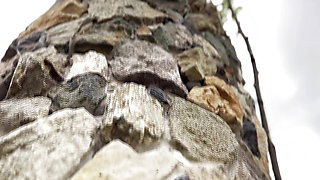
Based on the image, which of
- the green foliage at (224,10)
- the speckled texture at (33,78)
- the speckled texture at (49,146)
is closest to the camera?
the speckled texture at (49,146)

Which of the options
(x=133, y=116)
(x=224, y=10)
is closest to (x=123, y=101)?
(x=133, y=116)

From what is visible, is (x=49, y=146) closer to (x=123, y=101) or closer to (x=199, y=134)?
(x=123, y=101)

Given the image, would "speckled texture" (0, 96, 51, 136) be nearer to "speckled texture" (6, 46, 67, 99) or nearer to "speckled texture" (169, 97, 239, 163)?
"speckled texture" (6, 46, 67, 99)

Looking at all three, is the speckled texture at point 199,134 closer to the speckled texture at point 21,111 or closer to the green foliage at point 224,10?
the speckled texture at point 21,111

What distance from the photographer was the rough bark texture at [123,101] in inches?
37.5

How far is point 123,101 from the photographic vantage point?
112cm

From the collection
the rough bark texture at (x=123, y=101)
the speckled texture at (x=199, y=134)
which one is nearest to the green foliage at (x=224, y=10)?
the rough bark texture at (x=123, y=101)

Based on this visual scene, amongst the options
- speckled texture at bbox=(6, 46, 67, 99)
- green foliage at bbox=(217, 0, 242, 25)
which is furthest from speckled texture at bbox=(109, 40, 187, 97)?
green foliage at bbox=(217, 0, 242, 25)

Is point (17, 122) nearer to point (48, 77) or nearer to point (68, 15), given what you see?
point (48, 77)

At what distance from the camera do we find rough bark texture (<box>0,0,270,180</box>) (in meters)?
0.95

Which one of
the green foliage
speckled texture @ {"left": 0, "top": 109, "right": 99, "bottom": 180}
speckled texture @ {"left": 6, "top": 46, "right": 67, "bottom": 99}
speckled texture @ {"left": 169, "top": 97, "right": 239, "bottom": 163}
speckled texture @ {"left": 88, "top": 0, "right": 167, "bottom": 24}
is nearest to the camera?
speckled texture @ {"left": 0, "top": 109, "right": 99, "bottom": 180}

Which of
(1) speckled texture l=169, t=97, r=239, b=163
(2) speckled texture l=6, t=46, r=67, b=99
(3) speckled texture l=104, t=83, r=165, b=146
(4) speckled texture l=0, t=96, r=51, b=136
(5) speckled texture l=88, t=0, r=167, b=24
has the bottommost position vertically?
(1) speckled texture l=169, t=97, r=239, b=163

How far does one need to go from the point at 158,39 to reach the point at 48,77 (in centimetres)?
42

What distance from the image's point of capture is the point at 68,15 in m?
1.69
